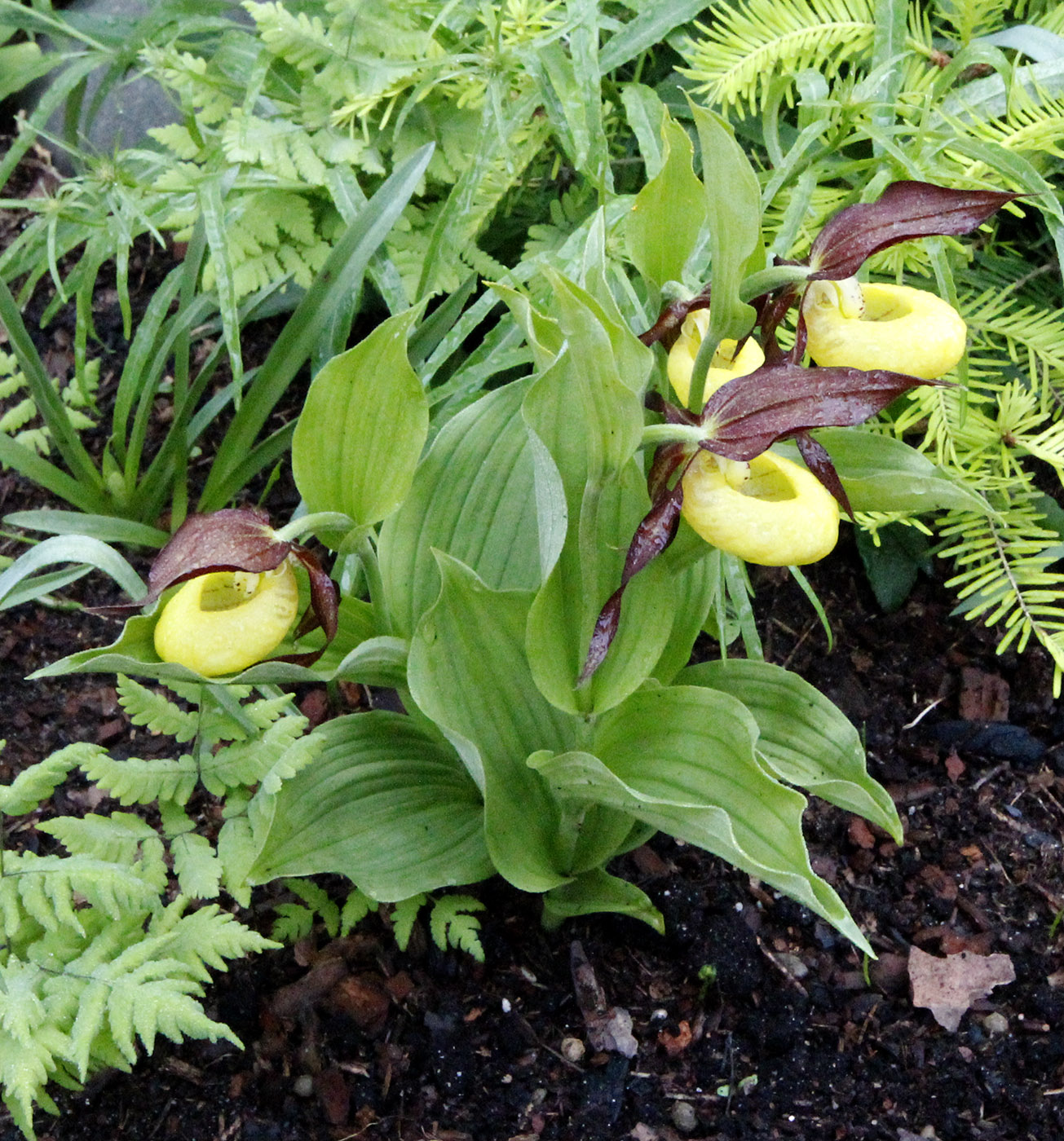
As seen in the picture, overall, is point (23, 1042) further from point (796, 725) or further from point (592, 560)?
point (796, 725)

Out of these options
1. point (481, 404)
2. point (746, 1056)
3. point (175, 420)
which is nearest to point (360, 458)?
point (481, 404)

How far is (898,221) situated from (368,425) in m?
0.47

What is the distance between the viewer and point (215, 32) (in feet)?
5.53

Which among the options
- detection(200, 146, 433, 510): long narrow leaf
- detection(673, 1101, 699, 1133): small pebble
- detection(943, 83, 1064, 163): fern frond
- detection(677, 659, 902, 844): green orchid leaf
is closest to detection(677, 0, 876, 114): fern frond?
detection(943, 83, 1064, 163): fern frond

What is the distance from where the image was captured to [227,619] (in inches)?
30.6

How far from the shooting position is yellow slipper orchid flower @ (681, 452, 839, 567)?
0.70 meters

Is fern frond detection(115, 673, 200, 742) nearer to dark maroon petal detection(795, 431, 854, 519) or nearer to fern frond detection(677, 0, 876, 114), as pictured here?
dark maroon petal detection(795, 431, 854, 519)

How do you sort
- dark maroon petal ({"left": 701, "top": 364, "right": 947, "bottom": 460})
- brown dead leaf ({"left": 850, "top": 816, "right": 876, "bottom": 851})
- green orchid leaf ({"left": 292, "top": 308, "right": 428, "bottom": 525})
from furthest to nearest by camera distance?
brown dead leaf ({"left": 850, "top": 816, "right": 876, "bottom": 851}) < green orchid leaf ({"left": 292, "top": 308, "right": 428, "bottom": 525}) < dark maroon petal ({"left": 701, "top": 364, "right": 947, "bottom": 460})

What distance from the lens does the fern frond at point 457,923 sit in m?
1.03

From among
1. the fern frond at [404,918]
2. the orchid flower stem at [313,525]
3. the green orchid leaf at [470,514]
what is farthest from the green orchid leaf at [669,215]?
the fern frond at [404,918]

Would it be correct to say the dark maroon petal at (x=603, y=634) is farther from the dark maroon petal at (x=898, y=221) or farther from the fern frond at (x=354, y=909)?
the fern frond at (x=354, y=909)

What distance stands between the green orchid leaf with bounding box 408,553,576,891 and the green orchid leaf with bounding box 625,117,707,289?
31 centimetres

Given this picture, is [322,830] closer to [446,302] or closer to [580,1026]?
[580,1026]

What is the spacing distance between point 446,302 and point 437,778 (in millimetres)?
639
